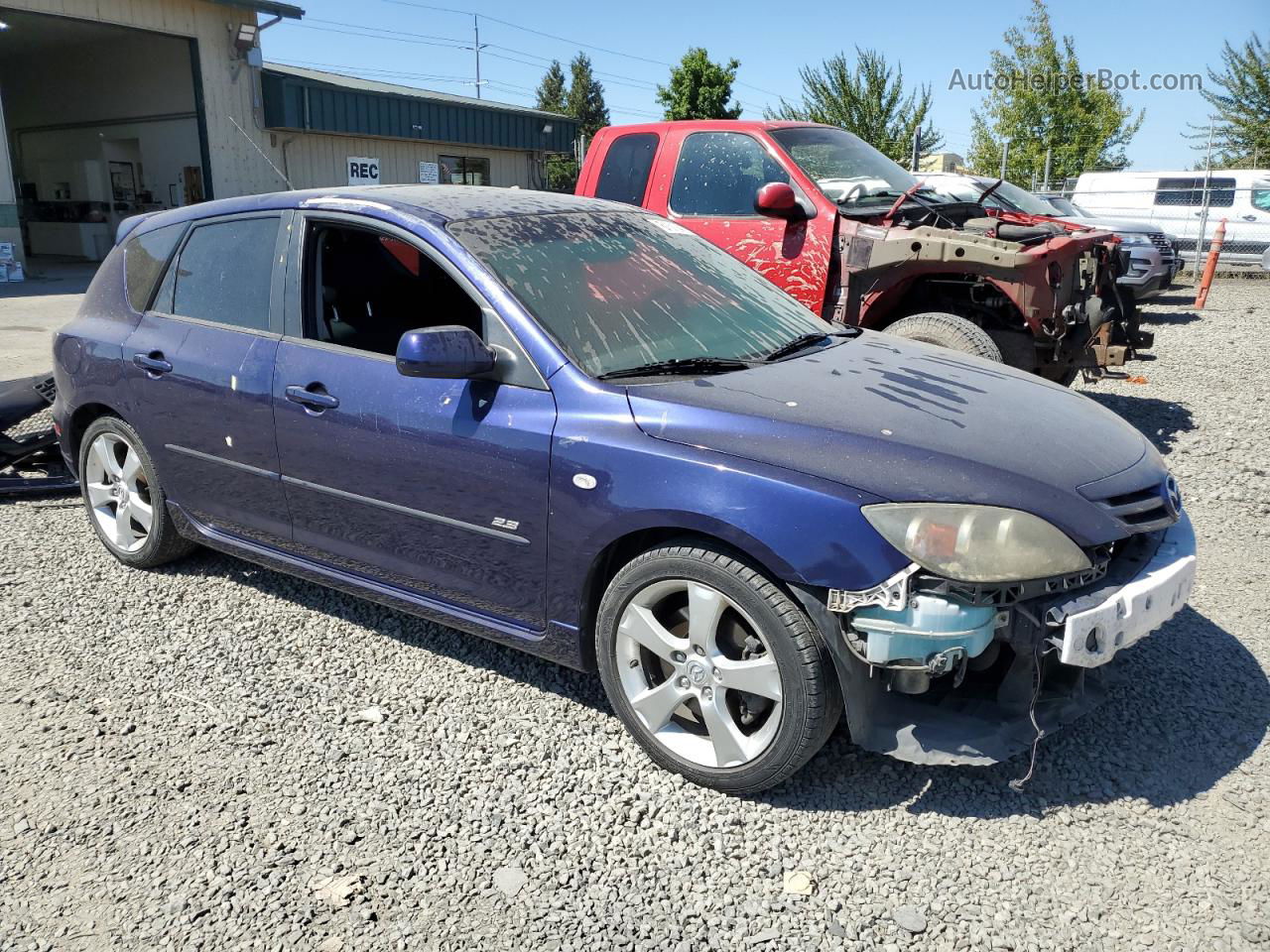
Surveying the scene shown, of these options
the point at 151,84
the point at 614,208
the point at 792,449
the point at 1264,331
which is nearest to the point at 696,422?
the point at 792,449

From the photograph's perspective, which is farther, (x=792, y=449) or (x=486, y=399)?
(x=486, y=399)

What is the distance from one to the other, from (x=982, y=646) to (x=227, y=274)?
3.25 m

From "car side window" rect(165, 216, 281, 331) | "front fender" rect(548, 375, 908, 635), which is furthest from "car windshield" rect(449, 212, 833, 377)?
"car side window" rect(165, 216, 281, 331)

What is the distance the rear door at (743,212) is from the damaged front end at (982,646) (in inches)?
138

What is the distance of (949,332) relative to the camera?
19.0 ft

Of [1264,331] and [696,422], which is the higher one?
[696,422]

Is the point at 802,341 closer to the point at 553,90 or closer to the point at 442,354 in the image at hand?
the point at 442,354

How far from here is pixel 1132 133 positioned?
2759cm

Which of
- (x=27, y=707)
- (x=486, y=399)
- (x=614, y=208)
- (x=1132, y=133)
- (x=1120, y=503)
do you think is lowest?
(x=27, y=707)

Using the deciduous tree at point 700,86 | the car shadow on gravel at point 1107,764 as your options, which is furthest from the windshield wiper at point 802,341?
the deciduous tree at point 700,86

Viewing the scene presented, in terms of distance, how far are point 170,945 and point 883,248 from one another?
201 inches

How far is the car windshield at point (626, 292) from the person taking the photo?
127 inches

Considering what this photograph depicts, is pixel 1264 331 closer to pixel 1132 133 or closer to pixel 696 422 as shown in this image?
pixel 696 422

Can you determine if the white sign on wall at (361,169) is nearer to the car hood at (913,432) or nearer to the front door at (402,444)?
the front door at (402,444)
